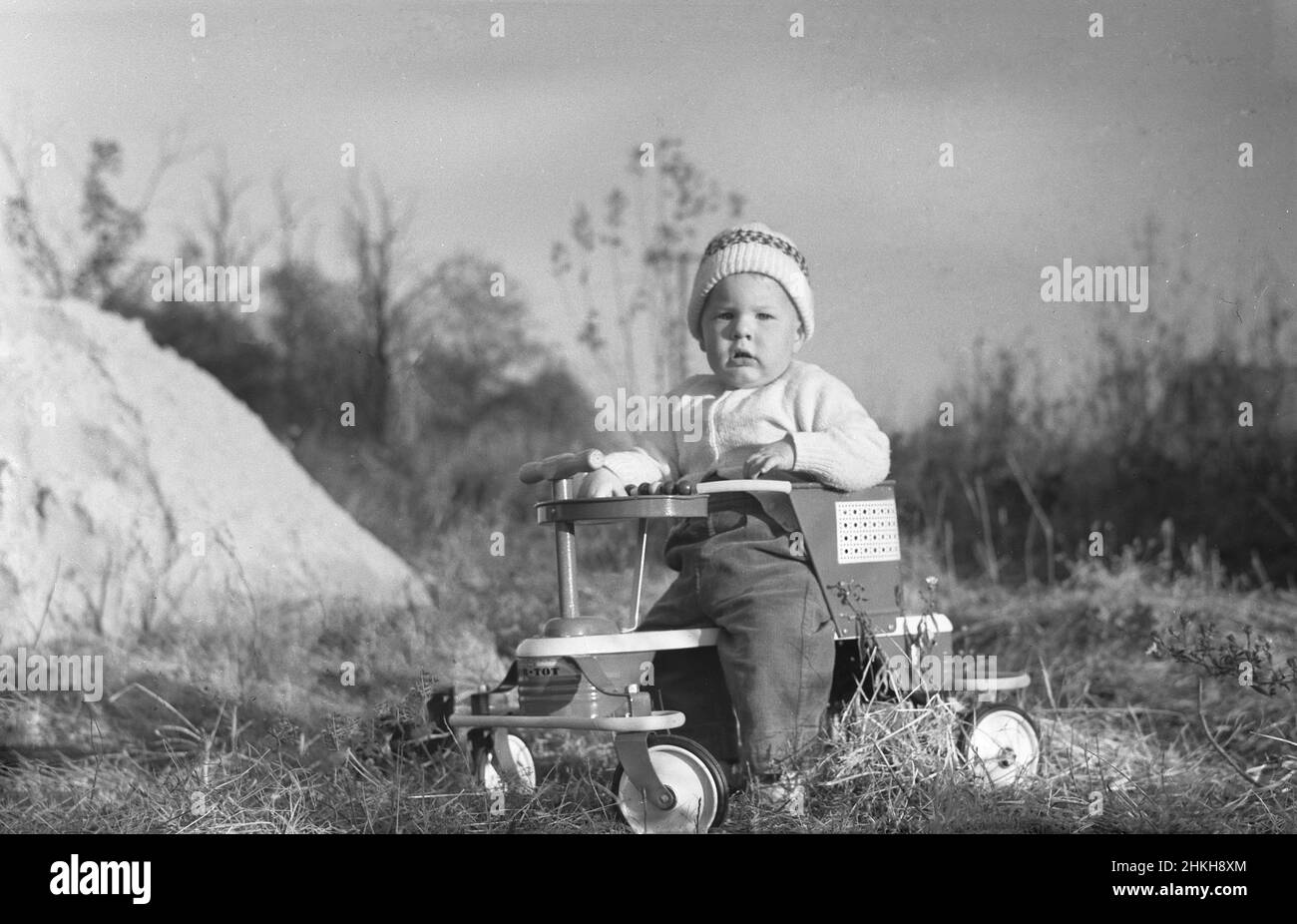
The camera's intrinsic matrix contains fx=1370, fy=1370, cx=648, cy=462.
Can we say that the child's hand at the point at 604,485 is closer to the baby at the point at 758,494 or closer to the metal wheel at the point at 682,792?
the baby at the point at 758,494

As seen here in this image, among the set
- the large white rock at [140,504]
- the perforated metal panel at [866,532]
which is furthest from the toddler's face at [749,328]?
the large white rock at [140,504]

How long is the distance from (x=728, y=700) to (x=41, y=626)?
211cm

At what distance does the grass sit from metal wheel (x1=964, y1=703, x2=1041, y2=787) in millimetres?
51

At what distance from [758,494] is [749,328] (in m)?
0.43

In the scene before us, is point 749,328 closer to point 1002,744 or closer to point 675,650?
point 675,650

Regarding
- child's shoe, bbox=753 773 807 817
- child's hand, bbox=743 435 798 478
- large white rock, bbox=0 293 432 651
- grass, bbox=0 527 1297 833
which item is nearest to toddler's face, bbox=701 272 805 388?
child's hand, bbox=743 435 798 478

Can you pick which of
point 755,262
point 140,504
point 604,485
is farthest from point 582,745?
point 140,504

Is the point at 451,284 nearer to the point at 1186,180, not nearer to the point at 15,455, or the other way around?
the point at 15,455

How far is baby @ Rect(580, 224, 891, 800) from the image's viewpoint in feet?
9.10

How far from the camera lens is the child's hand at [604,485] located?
3.04 meters

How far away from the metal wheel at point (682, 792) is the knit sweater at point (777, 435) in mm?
535

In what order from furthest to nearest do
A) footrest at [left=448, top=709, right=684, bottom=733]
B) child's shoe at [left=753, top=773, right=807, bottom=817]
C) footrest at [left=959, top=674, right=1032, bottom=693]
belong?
footrest at [left=959, top=674, right=1032, bottom=693] → child's shoe at [left=753, top=773, right=807, bottom=817] → footrest at [left=448, top=709, right=684, bottom=733]

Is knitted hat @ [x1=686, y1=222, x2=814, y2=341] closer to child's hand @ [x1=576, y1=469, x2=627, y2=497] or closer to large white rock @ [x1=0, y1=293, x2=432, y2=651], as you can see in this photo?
child's hand @ [x1=576, y1=469, x2=627, y2=497]

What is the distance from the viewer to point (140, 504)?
13.7ft
